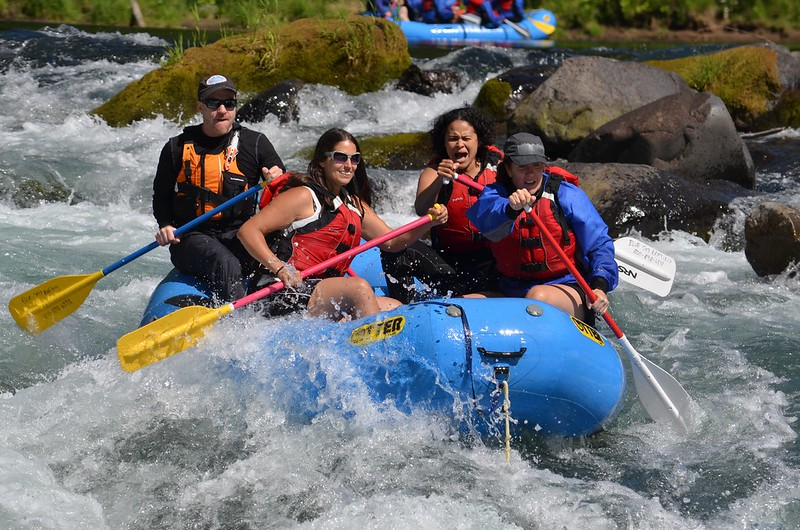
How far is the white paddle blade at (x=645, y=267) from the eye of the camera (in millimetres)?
5285

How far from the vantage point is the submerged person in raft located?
435cm

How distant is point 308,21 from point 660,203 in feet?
16.3

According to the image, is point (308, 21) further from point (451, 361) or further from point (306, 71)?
point (451, 361)

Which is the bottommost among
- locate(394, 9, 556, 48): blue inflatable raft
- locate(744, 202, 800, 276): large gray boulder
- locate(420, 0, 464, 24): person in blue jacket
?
locate(394, 9, 556, 48): blue inflatable raft

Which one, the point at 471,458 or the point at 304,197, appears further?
the point at 304,197

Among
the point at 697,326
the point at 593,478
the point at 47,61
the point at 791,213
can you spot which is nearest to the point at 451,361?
the point at 593,478

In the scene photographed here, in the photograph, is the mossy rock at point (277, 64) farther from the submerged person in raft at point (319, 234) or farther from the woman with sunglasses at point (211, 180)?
the submerged person in raft at point (319, 234)

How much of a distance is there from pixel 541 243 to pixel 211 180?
62.5 inches

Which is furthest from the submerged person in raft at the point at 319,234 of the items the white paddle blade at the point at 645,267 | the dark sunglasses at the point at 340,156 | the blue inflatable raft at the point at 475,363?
the white paddle blade at the point at 645,267

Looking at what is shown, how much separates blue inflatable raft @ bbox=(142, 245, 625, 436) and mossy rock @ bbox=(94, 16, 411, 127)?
19.8 ft

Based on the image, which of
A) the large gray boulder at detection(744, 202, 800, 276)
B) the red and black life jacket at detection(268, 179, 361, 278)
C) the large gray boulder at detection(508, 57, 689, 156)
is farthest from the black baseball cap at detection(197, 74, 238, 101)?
the large gray boulder at detection(508, 57, 689, 156)

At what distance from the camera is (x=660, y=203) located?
24.7 feet

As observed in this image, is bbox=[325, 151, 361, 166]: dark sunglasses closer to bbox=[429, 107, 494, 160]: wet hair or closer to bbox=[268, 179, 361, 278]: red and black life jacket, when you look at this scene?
bbox=[268, 179, 361, 278]: red and black life jacket

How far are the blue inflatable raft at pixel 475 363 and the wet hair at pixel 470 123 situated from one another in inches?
39.8
